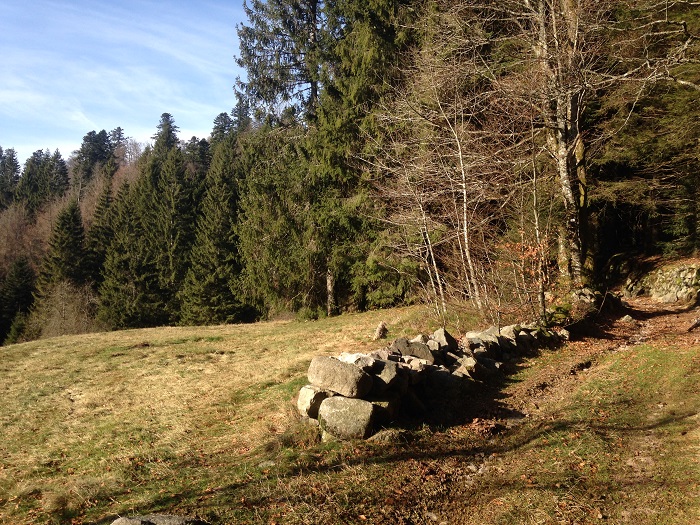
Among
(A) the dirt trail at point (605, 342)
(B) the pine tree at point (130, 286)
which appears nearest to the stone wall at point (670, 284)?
(A) the dirt trail at point (605, 342)

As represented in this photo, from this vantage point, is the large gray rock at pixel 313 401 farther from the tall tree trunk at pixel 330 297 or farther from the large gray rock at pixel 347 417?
the tall tree trunk at pixel 330 297

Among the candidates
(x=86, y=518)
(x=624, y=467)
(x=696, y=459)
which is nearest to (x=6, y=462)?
(x=86, y=518)

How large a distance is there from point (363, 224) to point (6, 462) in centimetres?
1453

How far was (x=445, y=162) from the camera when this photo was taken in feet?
44.7

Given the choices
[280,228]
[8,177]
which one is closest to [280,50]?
[280,228]

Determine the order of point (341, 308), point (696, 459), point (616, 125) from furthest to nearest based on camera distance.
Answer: point (341, 308)
point (616, 125)
point (696, 459)

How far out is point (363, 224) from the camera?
770 inches

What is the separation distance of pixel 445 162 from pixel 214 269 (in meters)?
24.6

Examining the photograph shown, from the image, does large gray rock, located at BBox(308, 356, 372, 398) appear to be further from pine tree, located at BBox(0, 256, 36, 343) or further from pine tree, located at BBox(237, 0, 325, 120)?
pine tree, located at BBox(0, 256, 36, 343)

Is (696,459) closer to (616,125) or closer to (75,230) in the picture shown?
(616,125)

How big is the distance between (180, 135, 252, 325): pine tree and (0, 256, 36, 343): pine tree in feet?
59.8

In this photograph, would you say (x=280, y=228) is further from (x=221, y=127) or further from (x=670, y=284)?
(x=221, y=127)

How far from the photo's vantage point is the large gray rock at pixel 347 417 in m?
5.48

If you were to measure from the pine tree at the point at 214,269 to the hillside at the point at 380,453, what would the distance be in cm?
2359
